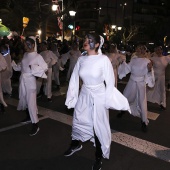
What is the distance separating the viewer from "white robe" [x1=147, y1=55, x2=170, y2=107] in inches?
325

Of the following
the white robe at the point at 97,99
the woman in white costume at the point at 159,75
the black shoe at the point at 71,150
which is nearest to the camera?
the white robe at the point at 97,99

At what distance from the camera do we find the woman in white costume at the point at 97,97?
4018 millimetres

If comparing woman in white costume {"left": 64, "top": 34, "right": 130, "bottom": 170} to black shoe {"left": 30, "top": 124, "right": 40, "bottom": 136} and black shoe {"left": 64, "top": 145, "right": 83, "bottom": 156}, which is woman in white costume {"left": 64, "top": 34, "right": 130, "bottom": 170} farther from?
black shoe {"left": 30, "top": 124, "right": 40, "bottom": 136}

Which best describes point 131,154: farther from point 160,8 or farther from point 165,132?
point 160,8

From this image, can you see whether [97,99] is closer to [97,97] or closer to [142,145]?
[97,97]

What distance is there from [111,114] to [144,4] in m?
68.1

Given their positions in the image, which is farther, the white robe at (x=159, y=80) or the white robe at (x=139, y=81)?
the white robe at (x=159, y=80)

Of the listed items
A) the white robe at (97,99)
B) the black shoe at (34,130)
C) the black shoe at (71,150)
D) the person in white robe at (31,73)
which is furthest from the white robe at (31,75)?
the white robe at (97,99)

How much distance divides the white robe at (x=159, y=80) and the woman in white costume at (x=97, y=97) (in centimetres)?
445

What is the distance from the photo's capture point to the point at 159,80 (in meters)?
8.38

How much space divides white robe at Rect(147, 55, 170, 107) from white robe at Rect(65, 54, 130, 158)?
14.7ft

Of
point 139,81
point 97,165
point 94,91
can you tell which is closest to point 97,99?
point 94,91

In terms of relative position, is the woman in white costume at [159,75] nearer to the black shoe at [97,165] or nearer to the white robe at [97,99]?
the white robe at [97,99]

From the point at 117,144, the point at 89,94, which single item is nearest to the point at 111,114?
the point at 117,144
